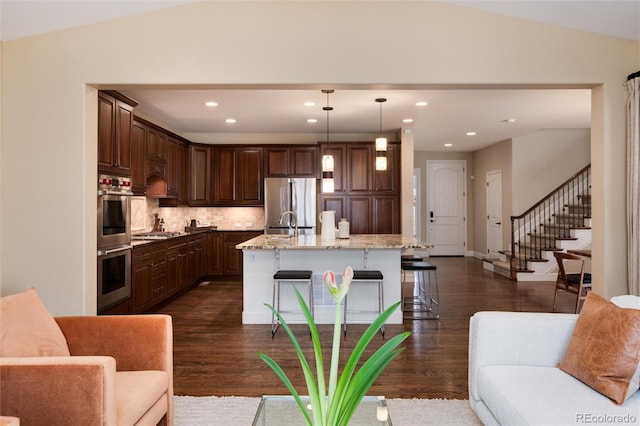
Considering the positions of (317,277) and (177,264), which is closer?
(317,277)

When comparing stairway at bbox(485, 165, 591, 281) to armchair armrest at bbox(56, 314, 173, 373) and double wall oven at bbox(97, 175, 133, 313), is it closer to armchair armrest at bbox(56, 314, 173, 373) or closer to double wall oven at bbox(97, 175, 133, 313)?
double wall oven at bbox(97, 175, 133, 313)

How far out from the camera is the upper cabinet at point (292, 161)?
7.49 meters

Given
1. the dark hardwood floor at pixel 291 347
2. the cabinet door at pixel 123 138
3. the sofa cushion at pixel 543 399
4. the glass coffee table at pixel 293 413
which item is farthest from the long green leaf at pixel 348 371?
the cabinet door at pixel 123 138

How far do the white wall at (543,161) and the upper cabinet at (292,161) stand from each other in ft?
13.9

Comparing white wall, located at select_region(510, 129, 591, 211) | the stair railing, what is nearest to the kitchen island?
the stair railing

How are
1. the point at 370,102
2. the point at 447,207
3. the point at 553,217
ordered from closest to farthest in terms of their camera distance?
the point at 370,102, the point at 553,217, the point at 447,207

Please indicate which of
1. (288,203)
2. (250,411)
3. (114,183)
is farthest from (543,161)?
(250,411)

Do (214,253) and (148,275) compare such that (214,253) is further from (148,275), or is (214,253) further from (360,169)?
(360,169)

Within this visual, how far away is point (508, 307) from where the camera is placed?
17.5 feet

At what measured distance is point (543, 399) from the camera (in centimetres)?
181

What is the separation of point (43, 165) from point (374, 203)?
5149 mm

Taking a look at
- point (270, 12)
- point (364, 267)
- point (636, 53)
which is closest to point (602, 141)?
point (636, 53)

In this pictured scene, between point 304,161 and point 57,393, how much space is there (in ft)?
20.1

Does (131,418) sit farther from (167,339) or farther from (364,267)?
(364,267)
